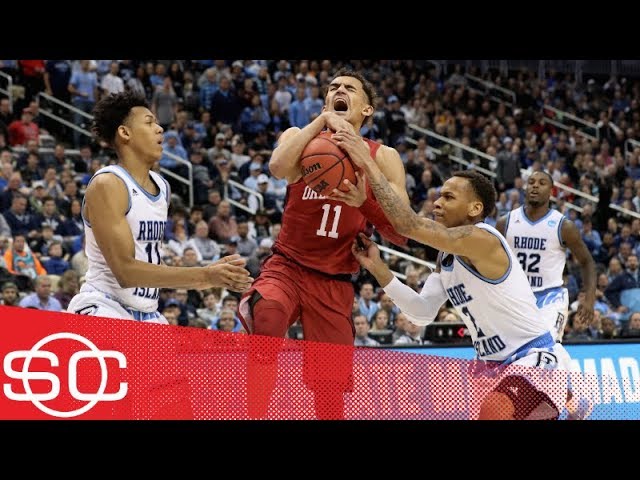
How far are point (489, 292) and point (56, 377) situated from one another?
2.11 m

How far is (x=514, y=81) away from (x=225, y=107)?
6515 millimetres

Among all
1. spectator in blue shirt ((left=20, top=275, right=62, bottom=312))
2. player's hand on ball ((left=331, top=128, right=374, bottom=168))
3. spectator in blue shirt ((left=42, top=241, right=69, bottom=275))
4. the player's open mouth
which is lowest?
spectator in blue shirt ((left=20, top=275, right=62, bottom=312))

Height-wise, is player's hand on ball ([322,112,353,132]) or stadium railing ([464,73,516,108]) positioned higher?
stadium railing ([464,73,516,108])

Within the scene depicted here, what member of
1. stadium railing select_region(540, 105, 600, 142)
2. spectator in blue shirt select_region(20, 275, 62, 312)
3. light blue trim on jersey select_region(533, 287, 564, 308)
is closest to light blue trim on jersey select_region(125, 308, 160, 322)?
light blue trim on jersey select_region(533, 287, 564, 308)

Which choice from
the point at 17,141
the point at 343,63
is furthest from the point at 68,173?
the point at 343,63

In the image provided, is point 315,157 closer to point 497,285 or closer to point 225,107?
point 497,285

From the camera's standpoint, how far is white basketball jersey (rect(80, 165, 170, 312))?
4844 millimetres

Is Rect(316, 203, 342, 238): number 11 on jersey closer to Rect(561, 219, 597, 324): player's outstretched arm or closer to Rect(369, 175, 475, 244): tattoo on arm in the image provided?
Rect(369, 175, 475, 244): tattoo on arm

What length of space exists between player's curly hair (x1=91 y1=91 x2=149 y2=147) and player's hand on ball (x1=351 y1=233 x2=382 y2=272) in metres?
1.39

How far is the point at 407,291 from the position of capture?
527cm

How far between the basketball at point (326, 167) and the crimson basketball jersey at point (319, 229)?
1.09 ft

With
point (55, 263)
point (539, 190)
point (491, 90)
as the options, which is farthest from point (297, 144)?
point (491, 90)

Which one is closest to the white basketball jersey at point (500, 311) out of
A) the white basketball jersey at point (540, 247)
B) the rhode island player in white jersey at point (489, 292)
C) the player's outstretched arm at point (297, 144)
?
the rhode island player in white jersey at point (489, 292)

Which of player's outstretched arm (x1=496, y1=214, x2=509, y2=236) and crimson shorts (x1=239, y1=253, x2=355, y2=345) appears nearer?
crimson shorts (x1=239, y1=253, x2=355, y2=345)
